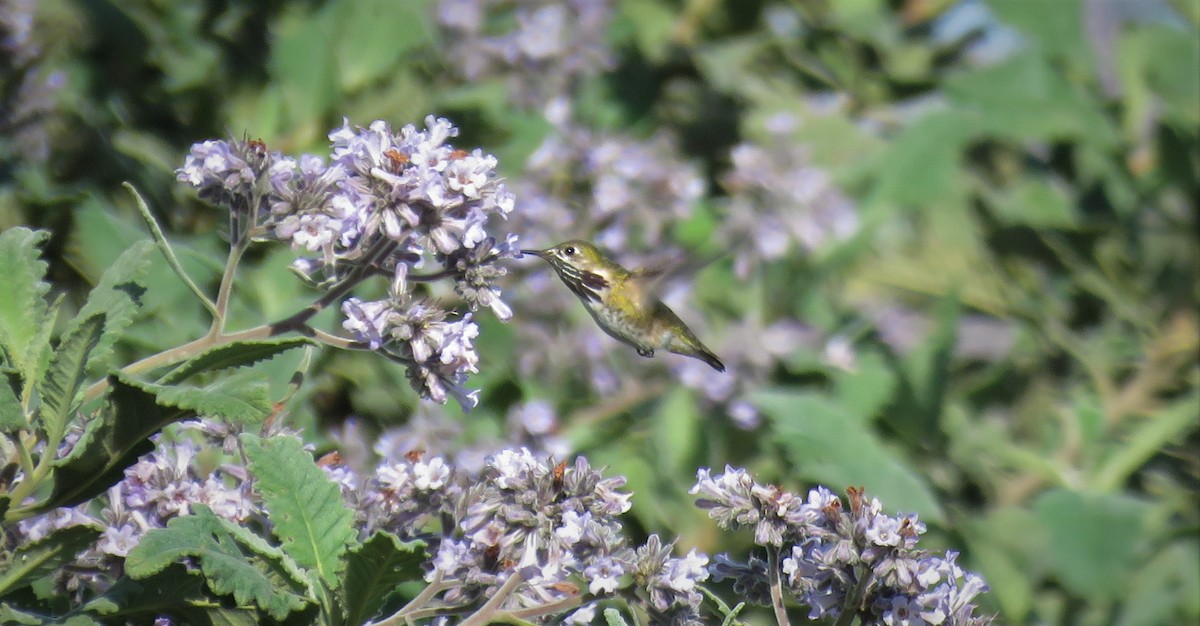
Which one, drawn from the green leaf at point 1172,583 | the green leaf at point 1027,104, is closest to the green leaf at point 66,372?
the green leaf at point 1172,583

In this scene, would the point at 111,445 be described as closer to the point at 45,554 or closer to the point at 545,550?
the point at 45,554

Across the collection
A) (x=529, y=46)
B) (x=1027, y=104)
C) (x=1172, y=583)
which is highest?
(x=529, y=46)

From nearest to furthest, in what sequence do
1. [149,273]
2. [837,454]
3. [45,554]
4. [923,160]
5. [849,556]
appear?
[45,554] → [849,556] → [149,273] → [837,454] → [923,160]

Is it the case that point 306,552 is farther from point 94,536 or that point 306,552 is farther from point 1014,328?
point 1014,328

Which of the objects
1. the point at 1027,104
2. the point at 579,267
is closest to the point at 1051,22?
the point at 1027,104

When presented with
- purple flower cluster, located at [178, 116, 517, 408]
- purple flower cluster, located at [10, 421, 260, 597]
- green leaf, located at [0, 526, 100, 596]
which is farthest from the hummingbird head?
green leaf, located at [0, 526, 100, 596]

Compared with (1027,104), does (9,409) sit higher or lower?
higher

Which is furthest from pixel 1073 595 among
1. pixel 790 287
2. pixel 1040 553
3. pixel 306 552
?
pixel 306 552

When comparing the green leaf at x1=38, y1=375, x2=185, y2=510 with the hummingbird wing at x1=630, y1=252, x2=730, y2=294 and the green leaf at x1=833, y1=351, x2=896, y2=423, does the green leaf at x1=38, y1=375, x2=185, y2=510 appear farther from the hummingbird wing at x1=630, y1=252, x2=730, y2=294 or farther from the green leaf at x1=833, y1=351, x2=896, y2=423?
the green leaf at x1=833, y1=351, x2=896, y2=423

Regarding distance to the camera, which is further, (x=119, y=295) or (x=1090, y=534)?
(x=1090, y=534)
